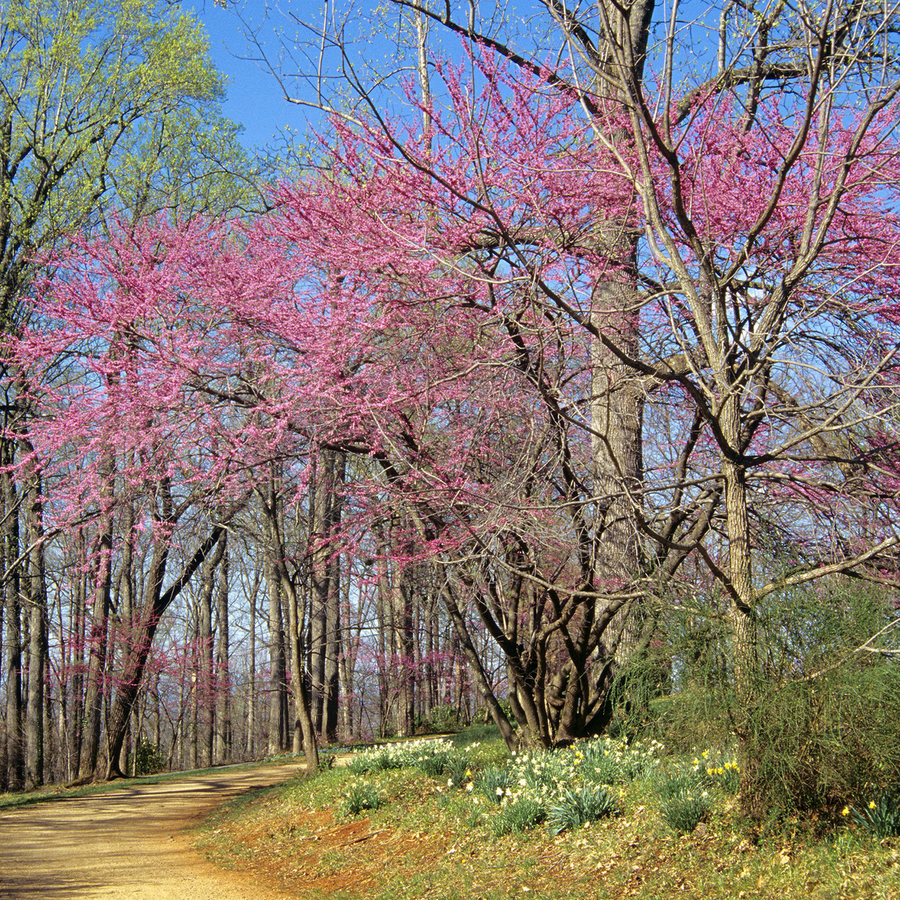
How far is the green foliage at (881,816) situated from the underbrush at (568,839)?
1 centimetres

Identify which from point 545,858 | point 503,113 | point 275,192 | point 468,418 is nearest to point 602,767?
→ point 545,858

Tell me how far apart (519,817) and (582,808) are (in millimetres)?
501

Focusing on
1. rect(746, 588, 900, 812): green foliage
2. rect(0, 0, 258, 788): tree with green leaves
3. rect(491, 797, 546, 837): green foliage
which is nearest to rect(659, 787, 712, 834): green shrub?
rect(746, 588, 900, 812): green foliage

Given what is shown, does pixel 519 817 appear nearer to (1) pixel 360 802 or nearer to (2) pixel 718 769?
(2) pixel 718 769

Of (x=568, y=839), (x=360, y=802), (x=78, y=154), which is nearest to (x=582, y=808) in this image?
(x=568, y=839)

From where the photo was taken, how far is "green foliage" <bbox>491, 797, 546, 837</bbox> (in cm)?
561

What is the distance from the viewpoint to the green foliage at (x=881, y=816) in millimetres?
3943

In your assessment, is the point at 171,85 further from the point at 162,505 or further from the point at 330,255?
the point at 330,255

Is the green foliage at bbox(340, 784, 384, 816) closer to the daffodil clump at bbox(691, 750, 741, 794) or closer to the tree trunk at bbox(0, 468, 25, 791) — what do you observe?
the daffodil clump at bbox(691, 750, 741, 794)

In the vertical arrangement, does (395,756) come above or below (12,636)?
below

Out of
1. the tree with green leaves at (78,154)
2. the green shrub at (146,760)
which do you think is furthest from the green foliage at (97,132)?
the green shrub at (146,760)

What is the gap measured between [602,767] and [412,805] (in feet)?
7.93

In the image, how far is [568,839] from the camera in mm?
5281

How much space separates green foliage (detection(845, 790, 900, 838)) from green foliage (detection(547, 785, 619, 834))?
1.64 m
